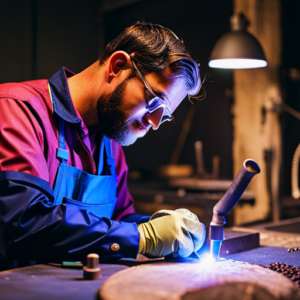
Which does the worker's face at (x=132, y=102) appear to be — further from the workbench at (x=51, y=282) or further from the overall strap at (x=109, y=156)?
the workbench at (x=51, y=282)

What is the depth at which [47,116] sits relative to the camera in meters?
1.81

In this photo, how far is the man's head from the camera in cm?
193

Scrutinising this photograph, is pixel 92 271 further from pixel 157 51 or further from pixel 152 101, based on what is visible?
pixel 157 51

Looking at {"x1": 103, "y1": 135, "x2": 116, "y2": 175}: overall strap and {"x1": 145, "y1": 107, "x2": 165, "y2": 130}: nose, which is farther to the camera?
{"x1": 103, "y1": 135, "x2": 116, "y2": 175}: overall strap

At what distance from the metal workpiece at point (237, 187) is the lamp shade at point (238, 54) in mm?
2065

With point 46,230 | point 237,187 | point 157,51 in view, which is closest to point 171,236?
point 237,187

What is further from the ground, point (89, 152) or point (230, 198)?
point (89, 152)

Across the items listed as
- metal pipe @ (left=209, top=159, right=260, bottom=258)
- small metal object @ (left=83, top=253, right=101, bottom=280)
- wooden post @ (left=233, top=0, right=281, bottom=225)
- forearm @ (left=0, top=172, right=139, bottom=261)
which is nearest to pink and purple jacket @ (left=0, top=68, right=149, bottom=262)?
forearm @ (left=0, top=172, right=139, bottom=261)

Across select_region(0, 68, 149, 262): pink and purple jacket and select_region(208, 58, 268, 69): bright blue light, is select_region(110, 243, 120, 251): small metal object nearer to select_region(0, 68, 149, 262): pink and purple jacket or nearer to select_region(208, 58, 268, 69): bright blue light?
select_region(0, 68, 149, 262): pink and purple jacket

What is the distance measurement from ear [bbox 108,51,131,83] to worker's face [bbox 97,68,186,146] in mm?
60

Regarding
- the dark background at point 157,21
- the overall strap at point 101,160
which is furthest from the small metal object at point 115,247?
the dark background at point 157,21

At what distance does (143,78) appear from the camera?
1.92m

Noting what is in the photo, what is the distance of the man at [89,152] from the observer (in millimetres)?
1492

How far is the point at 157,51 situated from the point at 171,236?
0.83m
